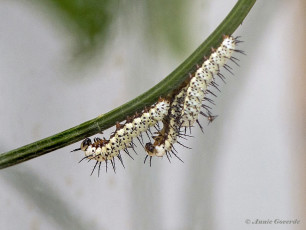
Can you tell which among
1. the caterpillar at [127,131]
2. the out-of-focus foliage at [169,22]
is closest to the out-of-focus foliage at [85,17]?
Result: the out-of-focus foliage at [169,22]

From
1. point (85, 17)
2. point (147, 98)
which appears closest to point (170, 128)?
point (147, 98)

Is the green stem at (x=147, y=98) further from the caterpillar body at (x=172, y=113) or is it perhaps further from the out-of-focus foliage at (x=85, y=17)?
the out-of-focus foliage at (x=85, y=17)

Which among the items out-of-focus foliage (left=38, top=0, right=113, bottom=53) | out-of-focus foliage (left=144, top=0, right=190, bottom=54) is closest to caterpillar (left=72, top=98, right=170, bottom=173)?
out-of-focus foliage (left=38, top=0, right=113, bottom=53)

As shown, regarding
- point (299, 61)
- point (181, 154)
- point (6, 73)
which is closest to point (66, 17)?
point (6, 73)

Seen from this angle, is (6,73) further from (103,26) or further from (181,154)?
(181,154)

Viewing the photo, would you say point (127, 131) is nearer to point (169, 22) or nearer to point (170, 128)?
point (170, 128)
